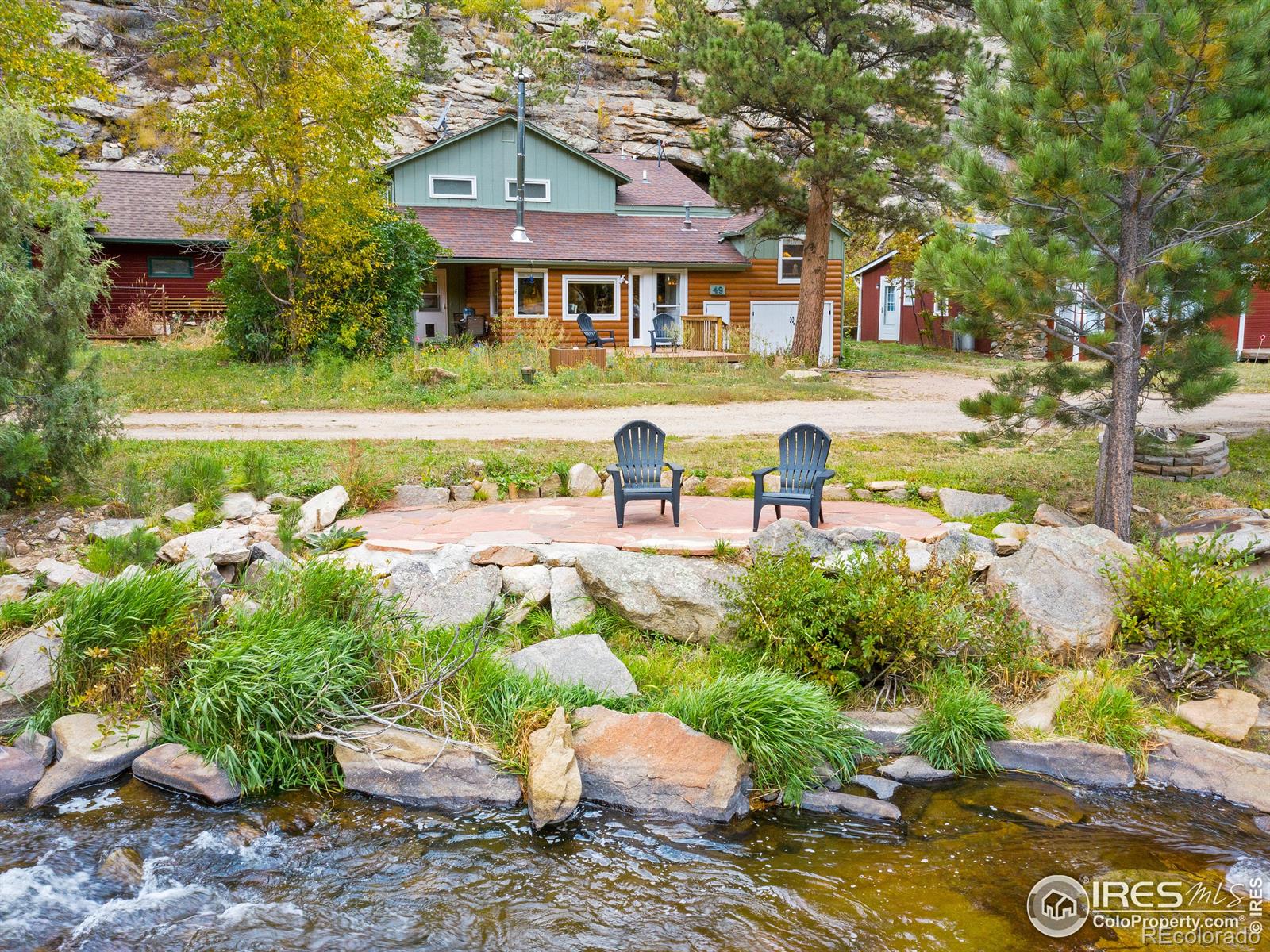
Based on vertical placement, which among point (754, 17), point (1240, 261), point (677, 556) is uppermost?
point (754, 17)

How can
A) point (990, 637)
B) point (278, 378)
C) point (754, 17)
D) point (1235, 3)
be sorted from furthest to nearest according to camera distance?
point (754, 17), point (278, 378), point (1235, 3), point (990, 637)

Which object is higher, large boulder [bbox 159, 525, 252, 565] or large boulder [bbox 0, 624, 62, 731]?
large boulder [bbox 159, 525, 252, 565]

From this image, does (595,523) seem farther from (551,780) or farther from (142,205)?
(142,205)

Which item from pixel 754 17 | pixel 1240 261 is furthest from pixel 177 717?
pixel 754 17

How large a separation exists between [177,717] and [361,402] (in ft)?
34.0

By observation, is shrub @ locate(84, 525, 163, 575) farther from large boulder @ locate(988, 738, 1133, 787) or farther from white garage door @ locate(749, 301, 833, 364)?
white garage door @ locate(749, 301, 833, 364)

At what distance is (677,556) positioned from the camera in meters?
7.09

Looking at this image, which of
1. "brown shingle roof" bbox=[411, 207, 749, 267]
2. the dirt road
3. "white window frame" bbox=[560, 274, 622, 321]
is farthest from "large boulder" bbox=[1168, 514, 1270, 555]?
"white window frame" bbox=[560, 274, 622, 321]

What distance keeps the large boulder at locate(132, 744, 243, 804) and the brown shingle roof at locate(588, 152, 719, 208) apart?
25.1 metres

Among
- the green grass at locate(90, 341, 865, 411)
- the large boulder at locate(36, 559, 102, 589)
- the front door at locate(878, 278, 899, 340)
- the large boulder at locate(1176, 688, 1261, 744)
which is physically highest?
the front door at locate(878, 278, 899, 340)

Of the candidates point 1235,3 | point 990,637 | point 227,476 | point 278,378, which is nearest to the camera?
point 990,637

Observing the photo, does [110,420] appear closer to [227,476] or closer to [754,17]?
[227,476]

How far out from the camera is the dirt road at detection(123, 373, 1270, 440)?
12.6 meters

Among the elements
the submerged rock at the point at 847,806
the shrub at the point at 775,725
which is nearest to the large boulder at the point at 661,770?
the shrub at the point at 775,725
